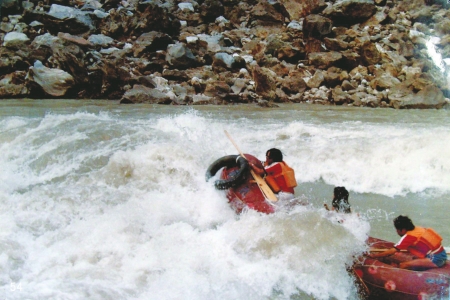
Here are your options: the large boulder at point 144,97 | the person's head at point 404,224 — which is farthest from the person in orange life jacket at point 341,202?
the large boulder at point 144,97

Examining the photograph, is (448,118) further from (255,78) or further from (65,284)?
(65,284)

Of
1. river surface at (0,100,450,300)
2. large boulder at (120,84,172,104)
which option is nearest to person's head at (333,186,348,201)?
river surface at (0,100,450,300)

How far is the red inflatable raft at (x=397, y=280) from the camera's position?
2572 millimetres

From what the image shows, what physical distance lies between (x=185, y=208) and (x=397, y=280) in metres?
2.33

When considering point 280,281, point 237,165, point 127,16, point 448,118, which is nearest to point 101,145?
point 237,165

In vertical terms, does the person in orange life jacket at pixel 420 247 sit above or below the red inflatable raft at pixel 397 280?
above

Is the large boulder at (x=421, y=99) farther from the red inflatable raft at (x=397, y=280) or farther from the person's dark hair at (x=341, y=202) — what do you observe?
the red inflatable raft at (x=397, y=280)

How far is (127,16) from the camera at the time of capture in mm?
16656

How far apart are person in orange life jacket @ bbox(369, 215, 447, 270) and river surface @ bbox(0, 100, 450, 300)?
1.21 ft

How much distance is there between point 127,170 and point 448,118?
7685 millimetres

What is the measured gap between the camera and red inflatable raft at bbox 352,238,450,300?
2.57m

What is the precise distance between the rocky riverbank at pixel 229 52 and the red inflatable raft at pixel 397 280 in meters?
8.17

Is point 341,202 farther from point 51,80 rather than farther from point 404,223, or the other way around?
point 51,80

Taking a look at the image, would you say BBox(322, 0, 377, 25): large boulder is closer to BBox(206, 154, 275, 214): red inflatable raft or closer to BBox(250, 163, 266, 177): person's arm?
BBox(206, 154, 275, 214): red inflatable raft
